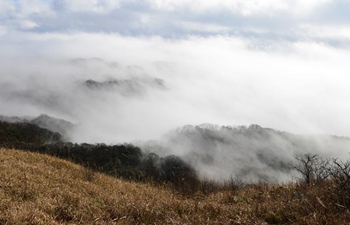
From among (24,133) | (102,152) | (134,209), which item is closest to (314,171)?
(134,209)

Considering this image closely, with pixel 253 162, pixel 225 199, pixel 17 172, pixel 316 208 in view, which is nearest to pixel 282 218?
pixel 316 208

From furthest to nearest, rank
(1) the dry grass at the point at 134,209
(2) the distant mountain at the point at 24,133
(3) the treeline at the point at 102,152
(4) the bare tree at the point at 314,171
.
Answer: (2) the distant mountain at the point at 24,133 → (3) the treeline at the point at 102,152 → (4) the bare tree at the point at 314,171 → (1) the dry grass at the point at 134,209

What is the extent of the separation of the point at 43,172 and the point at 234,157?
189159mm

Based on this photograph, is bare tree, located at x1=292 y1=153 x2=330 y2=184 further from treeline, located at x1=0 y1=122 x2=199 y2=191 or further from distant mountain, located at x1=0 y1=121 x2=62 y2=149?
distant mountain, located at x1=0 y1=121 x2=62 y2=149

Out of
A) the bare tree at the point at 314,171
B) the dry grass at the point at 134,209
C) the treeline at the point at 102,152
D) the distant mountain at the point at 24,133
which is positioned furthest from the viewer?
the distant mountain at the point at 24,133

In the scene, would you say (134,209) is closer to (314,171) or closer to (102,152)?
(314,171)

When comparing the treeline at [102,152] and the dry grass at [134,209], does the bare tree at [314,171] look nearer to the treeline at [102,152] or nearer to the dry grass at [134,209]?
the dry grass at [134,209]

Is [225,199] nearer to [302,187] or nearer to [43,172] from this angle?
[302,187]

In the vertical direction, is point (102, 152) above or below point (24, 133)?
below

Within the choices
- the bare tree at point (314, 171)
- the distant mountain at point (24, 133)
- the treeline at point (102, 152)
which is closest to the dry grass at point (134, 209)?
the bare tree at point (314, 171)

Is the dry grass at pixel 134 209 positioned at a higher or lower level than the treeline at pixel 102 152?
lower

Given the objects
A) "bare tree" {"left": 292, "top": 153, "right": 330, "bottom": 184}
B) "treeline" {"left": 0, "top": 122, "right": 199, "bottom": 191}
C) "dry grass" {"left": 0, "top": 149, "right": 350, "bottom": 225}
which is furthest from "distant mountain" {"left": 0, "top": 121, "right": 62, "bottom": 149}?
"dry grass" {"left": 0, "top": 149, "right": 350, "bottom": 225}

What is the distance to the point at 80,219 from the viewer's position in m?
6.34

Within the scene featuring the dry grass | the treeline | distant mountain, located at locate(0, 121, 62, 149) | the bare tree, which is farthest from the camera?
distant mountain, located at locate(0, 121, 62, 149)
